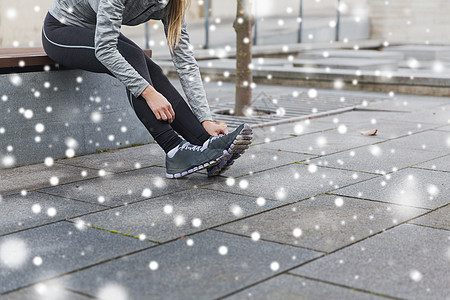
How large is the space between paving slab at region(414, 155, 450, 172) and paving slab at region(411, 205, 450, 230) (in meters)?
1.10

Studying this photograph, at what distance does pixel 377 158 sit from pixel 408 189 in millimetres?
962

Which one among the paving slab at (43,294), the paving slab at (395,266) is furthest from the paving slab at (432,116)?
the paving slab at (43,294)

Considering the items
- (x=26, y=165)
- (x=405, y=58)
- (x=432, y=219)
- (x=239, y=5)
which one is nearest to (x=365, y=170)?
(x=432, y=219)

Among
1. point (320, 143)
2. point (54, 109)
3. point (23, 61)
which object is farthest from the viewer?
point (320, 143)

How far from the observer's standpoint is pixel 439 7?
20.3m

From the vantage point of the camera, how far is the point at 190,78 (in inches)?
182

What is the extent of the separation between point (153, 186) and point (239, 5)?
3444mm

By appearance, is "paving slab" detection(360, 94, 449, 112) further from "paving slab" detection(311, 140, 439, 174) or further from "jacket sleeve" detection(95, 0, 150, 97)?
"jacket sleeve" detection(95, 0, 150, 97)

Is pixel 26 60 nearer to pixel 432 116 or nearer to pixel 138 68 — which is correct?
pixel 138 68

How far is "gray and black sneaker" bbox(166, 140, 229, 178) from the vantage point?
13.9 feet

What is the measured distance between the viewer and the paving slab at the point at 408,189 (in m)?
3.96

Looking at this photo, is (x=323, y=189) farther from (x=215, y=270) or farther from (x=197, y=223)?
(x=215, y=270)

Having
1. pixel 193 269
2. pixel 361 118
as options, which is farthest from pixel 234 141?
pixel 361 118

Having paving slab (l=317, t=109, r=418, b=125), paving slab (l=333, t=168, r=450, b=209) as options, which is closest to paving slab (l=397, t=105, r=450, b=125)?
paving slab (l=317, t=109, r=418, b=125)
